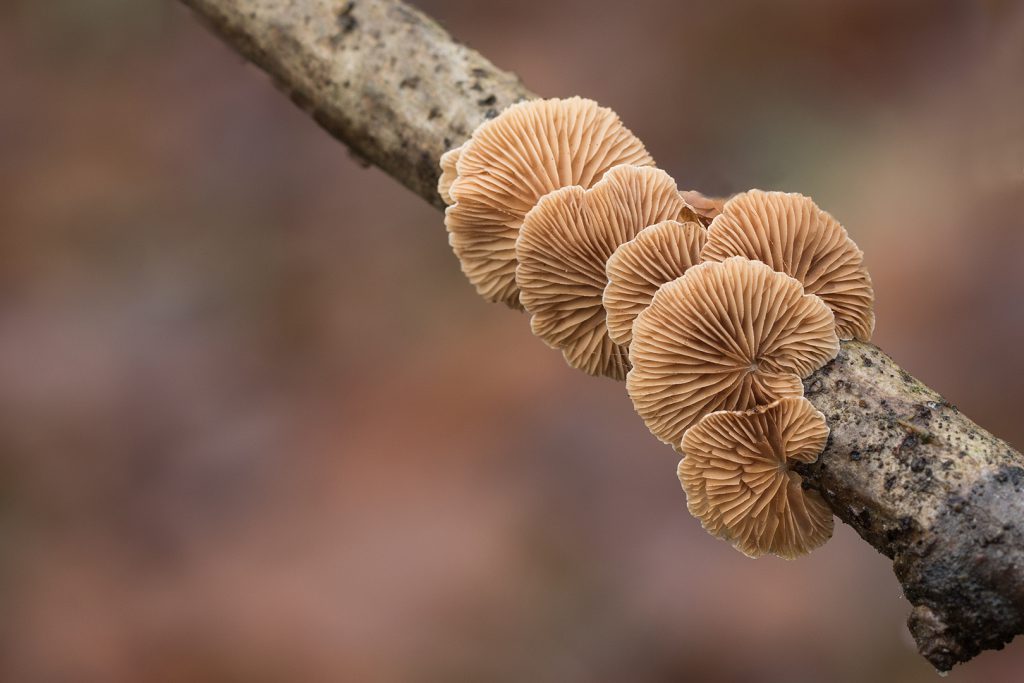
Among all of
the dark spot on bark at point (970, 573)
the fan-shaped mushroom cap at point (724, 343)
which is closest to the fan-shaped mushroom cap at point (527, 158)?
the fan-shaped mushroom cap at point (724, 343)

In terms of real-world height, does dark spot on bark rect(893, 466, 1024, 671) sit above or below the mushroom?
below

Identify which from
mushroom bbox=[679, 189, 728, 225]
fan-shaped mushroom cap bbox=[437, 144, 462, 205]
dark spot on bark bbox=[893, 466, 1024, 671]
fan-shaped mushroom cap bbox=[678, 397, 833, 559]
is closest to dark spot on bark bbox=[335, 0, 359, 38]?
fan-shaped mushroom cap bbox=[437, 144, 462, 205]

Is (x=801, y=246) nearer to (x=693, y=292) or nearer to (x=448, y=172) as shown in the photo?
(x=693, y=292)

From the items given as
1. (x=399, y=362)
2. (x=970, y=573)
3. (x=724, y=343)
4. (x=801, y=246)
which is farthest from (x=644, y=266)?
(x=399, y=362)

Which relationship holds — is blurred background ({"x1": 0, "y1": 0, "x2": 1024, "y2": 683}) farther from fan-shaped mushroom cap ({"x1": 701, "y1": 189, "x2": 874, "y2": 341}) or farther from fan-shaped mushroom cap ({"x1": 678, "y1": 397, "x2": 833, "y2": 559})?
fan-shaped mushroom cap ({"x1": 678, "y1": 397, "x2": 833, "y2": 559})

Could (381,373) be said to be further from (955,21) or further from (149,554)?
(955,21)

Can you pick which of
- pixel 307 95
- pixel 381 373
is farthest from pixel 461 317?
pixel 307 95

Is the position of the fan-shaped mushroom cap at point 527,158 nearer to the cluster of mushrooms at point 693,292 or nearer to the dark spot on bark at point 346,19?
the cluster of mushrooms at point 693,292
